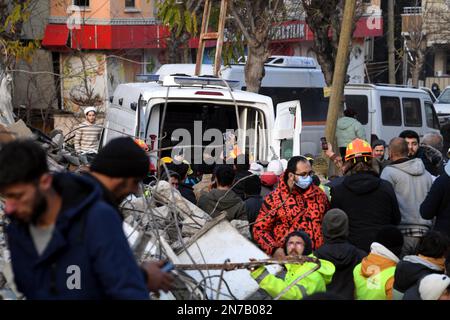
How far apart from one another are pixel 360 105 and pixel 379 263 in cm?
1480

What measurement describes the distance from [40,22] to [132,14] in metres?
3.91

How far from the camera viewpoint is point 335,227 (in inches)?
291

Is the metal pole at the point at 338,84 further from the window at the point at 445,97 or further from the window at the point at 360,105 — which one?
the window at the point at 445,97

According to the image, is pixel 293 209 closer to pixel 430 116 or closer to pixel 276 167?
pixel 276 167

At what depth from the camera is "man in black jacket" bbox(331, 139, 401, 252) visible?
27.5ft

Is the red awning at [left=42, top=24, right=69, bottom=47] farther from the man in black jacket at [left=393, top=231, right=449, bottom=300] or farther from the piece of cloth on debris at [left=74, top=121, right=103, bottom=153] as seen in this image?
the man in black jacket at [left=393, top=231, right=449, bottom=300]

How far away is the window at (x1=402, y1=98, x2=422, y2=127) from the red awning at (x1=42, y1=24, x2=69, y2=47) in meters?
19.4

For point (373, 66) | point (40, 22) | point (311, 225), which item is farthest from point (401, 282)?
point (373, 66)

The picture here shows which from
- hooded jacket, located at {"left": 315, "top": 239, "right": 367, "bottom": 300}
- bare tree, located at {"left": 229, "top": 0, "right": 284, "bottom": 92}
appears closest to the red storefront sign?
bare tree, located at {"left": 229, "top": 0, "right": 284, "bottom": 92}

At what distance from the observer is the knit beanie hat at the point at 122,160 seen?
14.1ft

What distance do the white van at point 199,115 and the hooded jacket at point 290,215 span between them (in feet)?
11.4

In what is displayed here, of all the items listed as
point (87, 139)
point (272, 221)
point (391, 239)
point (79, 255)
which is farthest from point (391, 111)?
point (79, 255)

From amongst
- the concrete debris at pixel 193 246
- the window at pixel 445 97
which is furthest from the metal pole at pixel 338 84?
the window at pixel 445 97

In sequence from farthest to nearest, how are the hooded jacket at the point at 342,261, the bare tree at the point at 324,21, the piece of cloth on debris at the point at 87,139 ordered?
the bare tree at the point at 324,21 < the piece of cloth on debris at the point at 87,139 < the hooded jacket at the point at 342,261
